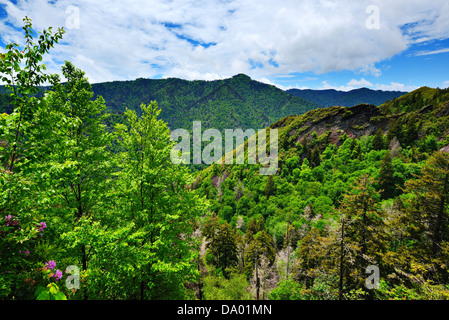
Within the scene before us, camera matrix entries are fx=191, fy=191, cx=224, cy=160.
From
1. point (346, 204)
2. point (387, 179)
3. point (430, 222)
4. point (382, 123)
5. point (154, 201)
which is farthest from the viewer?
point (382, 123)

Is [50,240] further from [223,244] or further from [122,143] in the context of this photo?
[223,244]

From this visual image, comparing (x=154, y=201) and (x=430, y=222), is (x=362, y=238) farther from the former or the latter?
(x=154, y=201)

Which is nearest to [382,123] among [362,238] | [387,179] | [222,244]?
[387,179]

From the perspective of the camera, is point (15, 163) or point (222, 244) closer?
point (15, 163)

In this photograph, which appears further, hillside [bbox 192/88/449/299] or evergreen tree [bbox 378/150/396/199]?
evergreen tree [bbox 378/150/396/199]

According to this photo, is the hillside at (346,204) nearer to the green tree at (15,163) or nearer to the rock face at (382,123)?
the rock face at (382,123)

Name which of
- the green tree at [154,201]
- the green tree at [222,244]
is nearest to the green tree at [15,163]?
the green tree at [154,201]

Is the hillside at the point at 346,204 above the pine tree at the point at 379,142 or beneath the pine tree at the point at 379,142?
beneath

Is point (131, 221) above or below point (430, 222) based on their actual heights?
above

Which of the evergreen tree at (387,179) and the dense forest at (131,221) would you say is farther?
the evergreen tree at (387,179)

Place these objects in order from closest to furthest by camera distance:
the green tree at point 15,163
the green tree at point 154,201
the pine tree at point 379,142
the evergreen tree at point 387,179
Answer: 1. the green tree at point 15,163
2. the green tree at point 154,201
3. the evergreen tree at point 387,179
4. the pine tree at point 379,142

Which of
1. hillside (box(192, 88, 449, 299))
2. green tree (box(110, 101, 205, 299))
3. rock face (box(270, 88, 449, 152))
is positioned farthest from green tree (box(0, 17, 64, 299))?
rock face (box(270, 88, 449, 152))

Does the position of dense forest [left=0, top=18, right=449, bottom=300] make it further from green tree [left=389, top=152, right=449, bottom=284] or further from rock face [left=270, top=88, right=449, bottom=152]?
rock face [left=270, top=88, right=449, bottom=152]
